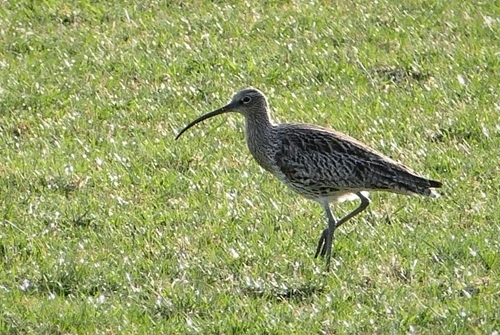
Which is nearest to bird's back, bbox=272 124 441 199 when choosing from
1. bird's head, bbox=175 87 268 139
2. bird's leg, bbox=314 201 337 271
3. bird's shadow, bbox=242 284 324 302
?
bird's leg, bbox=314 201 337 271

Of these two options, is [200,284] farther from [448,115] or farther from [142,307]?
[448,115]

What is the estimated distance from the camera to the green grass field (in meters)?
9.41

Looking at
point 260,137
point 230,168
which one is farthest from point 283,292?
point 230,168

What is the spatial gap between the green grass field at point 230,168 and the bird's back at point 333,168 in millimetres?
375

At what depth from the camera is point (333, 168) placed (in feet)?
36.1

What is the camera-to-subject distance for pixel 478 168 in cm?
1245

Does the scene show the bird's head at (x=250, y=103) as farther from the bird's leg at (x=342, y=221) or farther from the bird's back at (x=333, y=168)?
the bird's leg at (x=342, y=221)

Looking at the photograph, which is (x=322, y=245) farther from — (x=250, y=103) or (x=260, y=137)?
(x=250, y=103)

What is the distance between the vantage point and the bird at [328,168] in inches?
424

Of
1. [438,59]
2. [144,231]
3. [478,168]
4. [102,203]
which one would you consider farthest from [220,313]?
[438,59]

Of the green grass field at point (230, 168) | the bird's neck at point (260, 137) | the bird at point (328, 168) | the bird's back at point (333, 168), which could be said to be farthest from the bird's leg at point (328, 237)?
the bird's neck at point (260, 137)

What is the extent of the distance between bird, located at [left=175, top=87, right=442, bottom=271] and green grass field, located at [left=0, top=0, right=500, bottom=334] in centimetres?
27

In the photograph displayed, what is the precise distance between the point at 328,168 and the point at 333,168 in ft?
0.15

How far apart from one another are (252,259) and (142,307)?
1260mm
